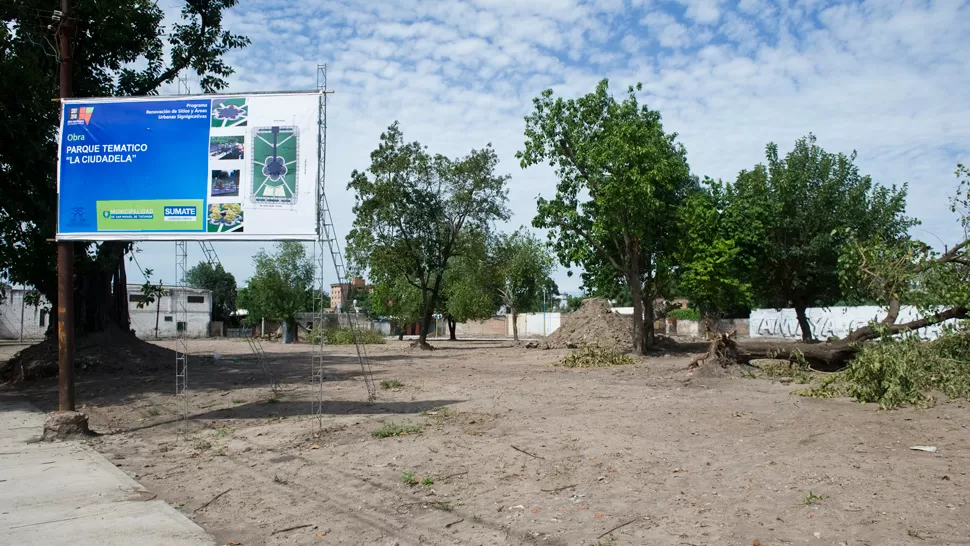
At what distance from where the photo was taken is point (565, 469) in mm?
7500

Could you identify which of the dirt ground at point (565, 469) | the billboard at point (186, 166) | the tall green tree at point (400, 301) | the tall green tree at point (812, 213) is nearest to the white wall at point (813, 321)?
the tall green tree at point (812, 213)

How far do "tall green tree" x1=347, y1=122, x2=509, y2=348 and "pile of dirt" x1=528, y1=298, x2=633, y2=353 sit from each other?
6880 millimetres

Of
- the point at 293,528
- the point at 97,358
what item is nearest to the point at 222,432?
the point at 293,528

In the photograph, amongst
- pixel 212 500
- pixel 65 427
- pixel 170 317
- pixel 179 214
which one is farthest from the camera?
pixel 170 317

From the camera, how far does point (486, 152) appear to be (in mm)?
37250

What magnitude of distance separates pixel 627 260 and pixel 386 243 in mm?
14275

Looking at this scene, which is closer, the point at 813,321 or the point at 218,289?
the point at 813,321

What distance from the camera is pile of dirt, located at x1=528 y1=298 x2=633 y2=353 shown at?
112ft

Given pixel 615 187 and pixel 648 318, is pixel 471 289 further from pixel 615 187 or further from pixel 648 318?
pixel 615 187

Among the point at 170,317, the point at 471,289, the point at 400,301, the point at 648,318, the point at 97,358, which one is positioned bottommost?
the point at 97,358

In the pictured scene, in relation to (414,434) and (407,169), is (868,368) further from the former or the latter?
(407,169)

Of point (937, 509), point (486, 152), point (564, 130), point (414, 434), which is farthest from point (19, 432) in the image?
point (486, 152)

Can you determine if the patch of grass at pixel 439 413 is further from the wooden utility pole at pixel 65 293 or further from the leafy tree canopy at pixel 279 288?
the leafy tree canopy at pixel 279 288

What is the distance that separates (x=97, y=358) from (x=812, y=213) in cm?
3203
